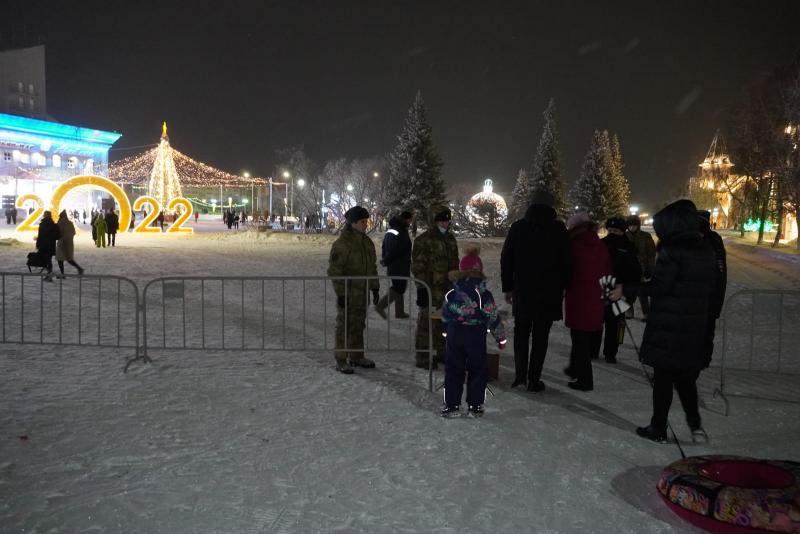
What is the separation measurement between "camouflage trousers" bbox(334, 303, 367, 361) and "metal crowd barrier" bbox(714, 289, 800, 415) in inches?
148

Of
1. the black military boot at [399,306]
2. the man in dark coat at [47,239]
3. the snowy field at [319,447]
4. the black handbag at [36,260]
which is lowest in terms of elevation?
the snowy field at [319,447]

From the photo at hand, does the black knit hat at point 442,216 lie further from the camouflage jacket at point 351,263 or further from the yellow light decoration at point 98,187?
the yellow light decoration at point 98,187

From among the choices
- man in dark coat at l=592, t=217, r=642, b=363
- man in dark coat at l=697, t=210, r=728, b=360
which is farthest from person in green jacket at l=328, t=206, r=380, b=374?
man in dark coat at l=697, t=210, r=728, b=360

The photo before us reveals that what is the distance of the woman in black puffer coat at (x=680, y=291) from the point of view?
4.69m

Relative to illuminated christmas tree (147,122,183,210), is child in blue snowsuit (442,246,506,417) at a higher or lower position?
lower

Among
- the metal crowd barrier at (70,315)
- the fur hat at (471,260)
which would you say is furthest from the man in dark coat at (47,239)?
the fur hat at (471,260)

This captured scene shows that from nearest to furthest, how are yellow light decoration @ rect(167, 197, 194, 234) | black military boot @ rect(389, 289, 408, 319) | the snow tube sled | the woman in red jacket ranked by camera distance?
1. the snow tube sled
2. the woman in red jacket
3. black military boot @ rect(389, 289, 408, 319)
4. yellow light decoration @ rect(167, 197, 194, 234)

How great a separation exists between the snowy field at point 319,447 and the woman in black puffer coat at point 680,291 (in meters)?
0.77

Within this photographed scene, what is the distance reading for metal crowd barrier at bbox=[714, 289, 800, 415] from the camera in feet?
21.1

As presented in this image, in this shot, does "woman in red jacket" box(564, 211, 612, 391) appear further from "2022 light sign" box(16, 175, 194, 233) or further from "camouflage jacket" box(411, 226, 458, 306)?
"2022 light sign" box(16, 175, 194, 233)

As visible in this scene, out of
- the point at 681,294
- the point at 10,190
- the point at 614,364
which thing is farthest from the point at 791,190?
the point at 10,190

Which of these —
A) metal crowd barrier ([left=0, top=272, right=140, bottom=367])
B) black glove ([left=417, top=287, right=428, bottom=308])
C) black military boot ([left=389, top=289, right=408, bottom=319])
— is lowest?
metal crowd barrier ([left=0, top=272, right=140, bottom=367])

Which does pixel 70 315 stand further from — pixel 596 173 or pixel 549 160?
pixel 596 173

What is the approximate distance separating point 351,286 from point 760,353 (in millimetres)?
5581
